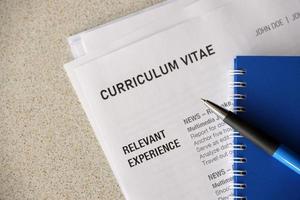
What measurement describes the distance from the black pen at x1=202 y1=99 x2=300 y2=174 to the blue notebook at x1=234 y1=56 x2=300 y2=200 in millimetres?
16

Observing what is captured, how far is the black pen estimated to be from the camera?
1.60 ft

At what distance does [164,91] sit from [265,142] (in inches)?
5.2

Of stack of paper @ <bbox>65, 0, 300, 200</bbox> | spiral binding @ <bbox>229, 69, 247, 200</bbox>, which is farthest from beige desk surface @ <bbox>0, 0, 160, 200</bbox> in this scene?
spiral binding @ <bbox>229, 69, 247, 200</bbox>

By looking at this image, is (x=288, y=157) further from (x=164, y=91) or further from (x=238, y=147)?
(x=164, y=91)

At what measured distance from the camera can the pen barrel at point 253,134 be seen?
1.60 feet

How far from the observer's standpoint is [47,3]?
1.73 ft

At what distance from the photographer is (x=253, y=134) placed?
49 cm

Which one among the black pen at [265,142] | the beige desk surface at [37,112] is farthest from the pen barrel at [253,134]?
Result: the beige desk surface at [37,112]

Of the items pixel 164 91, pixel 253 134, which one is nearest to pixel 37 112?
pixel 164 91

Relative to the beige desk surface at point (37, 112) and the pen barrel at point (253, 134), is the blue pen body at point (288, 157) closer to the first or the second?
the pen barrel at point (253, 134)

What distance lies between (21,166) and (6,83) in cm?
10

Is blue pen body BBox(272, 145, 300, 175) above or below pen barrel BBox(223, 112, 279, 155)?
below

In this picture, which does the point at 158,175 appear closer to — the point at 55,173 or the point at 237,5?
the point at 55,173

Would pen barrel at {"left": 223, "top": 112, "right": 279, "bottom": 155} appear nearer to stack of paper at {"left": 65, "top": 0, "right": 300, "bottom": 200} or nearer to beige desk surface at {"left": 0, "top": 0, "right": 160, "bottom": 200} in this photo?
stack of paper at {"left": 65, "top": 0, "right": 300, "bottom": 200}
